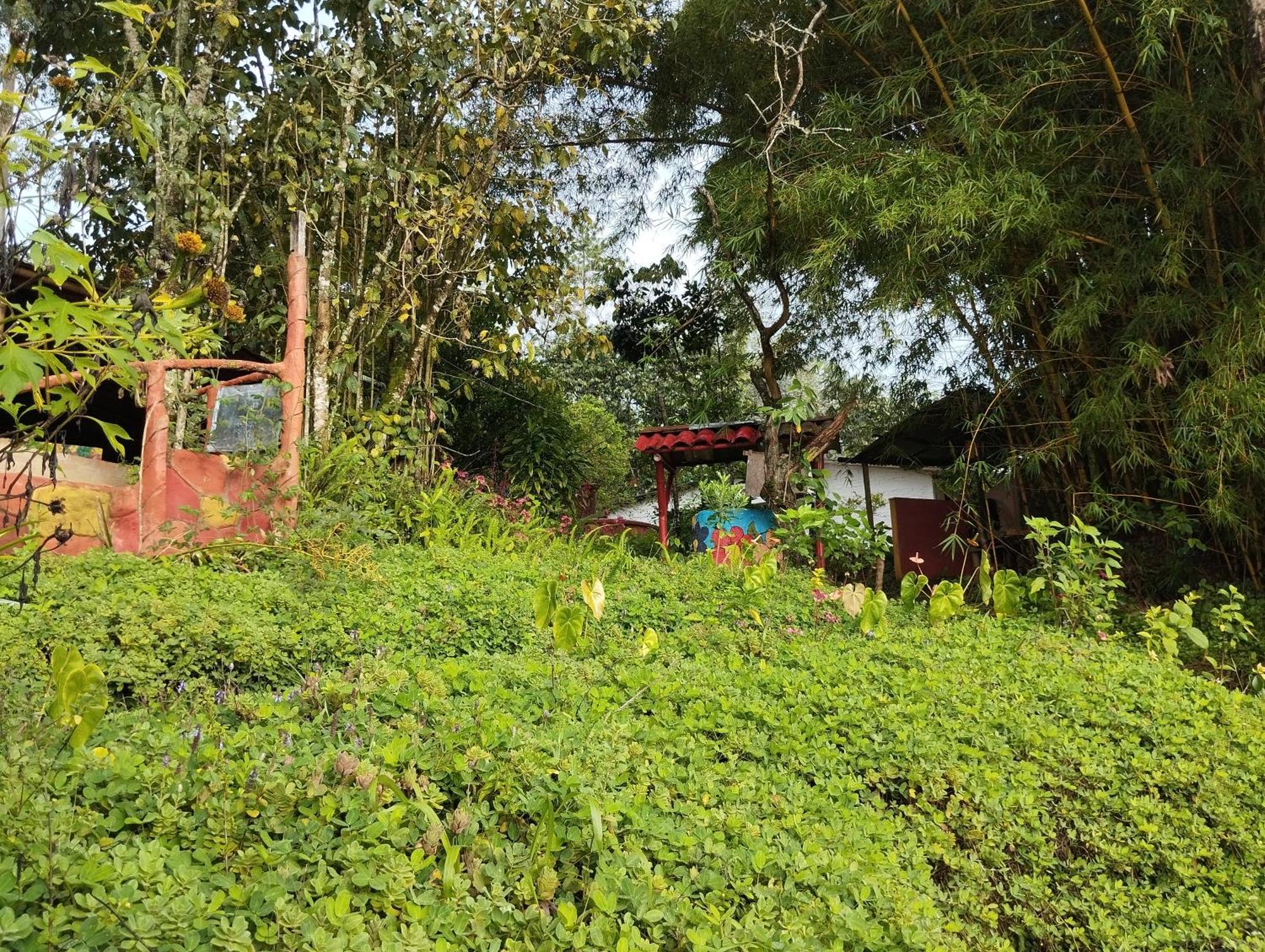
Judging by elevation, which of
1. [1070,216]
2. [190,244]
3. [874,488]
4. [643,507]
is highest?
[1070,216]

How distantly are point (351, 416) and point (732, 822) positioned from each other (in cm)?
464

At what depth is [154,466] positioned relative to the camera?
13.0 ft

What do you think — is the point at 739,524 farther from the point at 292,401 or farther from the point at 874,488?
the point at 874,488

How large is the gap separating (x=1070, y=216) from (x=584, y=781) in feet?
15.7

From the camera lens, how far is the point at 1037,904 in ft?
7.23

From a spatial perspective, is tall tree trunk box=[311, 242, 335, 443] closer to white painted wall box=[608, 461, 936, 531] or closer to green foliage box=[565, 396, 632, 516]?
green foliage box=[565, 396, 632, 516]

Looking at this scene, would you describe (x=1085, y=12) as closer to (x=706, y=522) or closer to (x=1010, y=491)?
(x=1010, y=491)

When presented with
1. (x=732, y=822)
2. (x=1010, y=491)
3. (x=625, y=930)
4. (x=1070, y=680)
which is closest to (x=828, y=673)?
(x=1070, y=680)

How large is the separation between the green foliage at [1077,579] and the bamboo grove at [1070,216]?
70 centimetres

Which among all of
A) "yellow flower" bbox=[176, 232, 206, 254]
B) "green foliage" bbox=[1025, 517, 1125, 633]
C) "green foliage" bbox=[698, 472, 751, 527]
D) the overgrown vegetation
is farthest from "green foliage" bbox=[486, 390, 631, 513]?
"yellow flower" bbox=[176, 232, 206, 254]

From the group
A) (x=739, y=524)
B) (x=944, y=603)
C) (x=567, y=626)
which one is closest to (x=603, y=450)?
(x=739, y=524)

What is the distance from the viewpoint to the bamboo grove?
187 inches

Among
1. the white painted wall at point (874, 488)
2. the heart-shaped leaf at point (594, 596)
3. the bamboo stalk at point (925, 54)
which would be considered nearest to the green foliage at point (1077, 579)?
the heart-shaped leaf at point (594, 596)

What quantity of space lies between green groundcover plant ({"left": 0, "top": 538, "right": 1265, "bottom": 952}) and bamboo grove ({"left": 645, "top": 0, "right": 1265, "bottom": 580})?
1.89 metres
